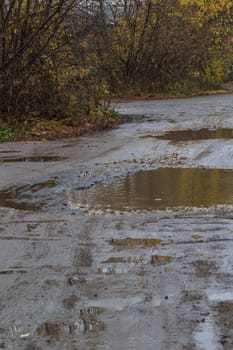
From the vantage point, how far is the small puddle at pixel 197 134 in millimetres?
15125

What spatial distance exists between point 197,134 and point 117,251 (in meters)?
10.3

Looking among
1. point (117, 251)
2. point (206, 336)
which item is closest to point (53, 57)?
point (117, 251)

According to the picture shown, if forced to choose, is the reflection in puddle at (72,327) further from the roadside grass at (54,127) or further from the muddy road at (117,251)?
the roadside grass at (54,127)

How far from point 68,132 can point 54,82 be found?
6.42ft

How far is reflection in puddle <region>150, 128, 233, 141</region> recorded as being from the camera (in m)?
15.1

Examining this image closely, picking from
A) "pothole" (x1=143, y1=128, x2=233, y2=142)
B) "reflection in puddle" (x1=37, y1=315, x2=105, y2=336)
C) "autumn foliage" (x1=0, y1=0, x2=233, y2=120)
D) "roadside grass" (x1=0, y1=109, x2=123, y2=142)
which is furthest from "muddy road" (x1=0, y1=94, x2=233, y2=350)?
"autumn foliage" (x1=0, y1=0, x2=233, y2=120)

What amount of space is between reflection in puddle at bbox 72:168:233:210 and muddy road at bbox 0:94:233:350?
14mm

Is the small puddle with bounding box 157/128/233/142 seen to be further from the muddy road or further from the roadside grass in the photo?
the muddy road

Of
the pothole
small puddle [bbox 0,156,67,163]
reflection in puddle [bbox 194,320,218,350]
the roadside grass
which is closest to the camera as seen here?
reflection in puddle [bbox 194,320,218,350]

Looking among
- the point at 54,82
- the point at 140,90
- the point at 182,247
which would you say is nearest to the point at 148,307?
the point at 182,247

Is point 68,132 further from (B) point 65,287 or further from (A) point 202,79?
(A) point 202,79

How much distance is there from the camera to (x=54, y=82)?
17.9 meters

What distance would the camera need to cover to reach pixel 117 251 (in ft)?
19.6

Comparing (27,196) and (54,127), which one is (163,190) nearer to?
(27,196)
